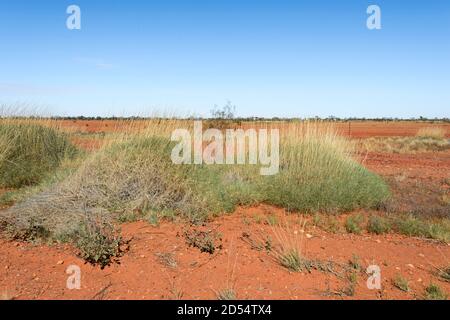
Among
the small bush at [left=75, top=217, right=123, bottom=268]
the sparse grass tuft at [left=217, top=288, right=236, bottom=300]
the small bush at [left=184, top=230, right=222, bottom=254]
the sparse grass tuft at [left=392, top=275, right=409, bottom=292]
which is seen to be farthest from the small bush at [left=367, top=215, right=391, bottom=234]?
the small bush at [left=75, top=217, right=123, bottom=268]

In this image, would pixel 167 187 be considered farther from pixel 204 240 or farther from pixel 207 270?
pixel 207 270

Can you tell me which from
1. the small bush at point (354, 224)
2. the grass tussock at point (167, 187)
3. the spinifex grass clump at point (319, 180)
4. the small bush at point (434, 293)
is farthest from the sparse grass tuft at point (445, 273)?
the spinifex grass clump at point (319, 180)

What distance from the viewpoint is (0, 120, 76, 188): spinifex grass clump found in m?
8.70

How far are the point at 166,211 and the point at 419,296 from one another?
3602 millimetres

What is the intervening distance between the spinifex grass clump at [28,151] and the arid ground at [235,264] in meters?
3.66

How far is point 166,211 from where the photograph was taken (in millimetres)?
6281

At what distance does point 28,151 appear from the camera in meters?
9.75

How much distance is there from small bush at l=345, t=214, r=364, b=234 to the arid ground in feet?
0.09

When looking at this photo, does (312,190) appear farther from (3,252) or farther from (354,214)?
(3,252)

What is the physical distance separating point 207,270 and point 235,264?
0.34 meters

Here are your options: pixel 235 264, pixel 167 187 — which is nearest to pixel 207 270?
pixel 235 264

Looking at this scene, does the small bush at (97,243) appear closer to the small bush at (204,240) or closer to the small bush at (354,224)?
the small bush at (204,240)
